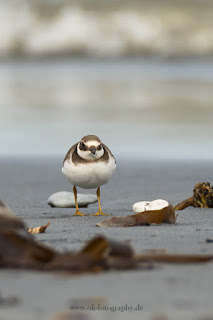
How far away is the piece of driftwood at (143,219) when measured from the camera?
4.43 meters

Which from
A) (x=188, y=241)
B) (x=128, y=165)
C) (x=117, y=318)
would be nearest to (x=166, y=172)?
(x=128, y=165)

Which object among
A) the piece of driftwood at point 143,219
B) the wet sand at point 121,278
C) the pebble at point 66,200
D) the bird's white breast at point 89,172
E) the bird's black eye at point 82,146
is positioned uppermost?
the bird's black eye at point 82,146

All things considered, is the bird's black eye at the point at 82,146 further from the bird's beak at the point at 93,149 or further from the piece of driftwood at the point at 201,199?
the piece of driftwood at the point at 201,199

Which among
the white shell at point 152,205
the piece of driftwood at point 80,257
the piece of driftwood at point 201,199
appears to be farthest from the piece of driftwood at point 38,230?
the piece of driftwood at point 201,199

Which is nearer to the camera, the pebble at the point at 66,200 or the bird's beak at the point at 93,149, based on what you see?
the bird's beak at the point at 93,149

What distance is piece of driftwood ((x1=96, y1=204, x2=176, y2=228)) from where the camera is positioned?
4430mm

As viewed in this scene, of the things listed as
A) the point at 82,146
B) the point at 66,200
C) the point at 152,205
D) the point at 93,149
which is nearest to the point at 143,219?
the point at 152,205

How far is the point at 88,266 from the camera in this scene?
100 inches

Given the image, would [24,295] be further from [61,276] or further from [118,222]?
[118,222]

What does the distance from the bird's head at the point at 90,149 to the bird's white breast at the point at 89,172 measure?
0.07 meters

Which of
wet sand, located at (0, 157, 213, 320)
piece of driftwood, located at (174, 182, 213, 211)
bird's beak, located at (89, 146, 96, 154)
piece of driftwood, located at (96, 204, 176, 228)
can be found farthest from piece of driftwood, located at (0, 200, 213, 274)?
piece of driftwood, located at (174, 182, 213, 211)

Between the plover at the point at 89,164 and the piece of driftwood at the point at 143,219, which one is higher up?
the plover at the point at 89,164

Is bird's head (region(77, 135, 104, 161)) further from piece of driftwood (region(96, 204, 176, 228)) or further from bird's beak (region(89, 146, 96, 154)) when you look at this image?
piece of driftwood (region(96, 204, 176, 228))

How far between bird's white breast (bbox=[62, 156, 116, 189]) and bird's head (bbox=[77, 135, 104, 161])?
0.07 metres
